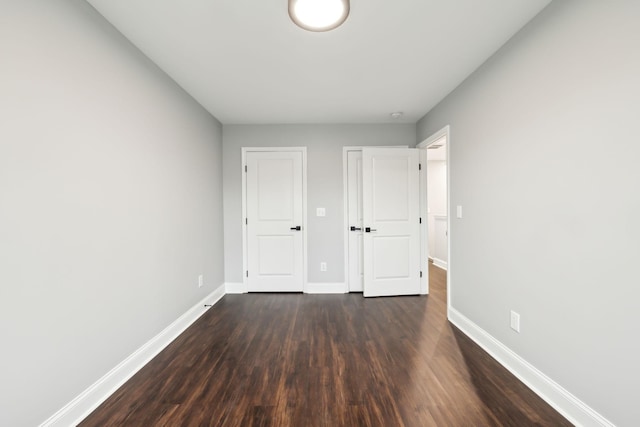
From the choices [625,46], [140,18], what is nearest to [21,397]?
[140,18]

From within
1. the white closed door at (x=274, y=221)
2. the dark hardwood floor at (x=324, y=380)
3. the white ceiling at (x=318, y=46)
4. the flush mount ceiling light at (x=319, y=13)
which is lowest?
the dark hardwood floor at (x=324, y=380)

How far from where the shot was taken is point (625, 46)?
1.16m

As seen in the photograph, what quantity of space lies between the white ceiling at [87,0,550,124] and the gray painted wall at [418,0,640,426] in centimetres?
33

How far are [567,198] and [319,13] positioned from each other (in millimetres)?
1760

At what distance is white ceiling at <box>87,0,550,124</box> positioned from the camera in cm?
154

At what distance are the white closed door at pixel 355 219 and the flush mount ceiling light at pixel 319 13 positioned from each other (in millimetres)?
2092

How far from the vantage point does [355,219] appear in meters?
3.58

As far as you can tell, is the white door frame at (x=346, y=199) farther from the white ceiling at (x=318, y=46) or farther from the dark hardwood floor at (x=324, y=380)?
the dark hardwood floor at (x=324, y=380)

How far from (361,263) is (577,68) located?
9.16ft

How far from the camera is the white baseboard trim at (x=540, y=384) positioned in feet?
4.33

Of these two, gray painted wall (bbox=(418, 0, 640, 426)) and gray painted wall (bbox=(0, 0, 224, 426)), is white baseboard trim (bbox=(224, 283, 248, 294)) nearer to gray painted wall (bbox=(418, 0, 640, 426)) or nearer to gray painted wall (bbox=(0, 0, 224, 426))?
gray painted wall (bbox=(0, 0, 224, 426))

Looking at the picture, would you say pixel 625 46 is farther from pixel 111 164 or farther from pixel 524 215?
pixel 111 164

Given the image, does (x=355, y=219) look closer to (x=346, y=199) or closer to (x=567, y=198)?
(x=346, y=199)

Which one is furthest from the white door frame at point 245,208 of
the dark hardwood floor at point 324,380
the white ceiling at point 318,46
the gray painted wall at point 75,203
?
the gray painted wall at point 75,203
